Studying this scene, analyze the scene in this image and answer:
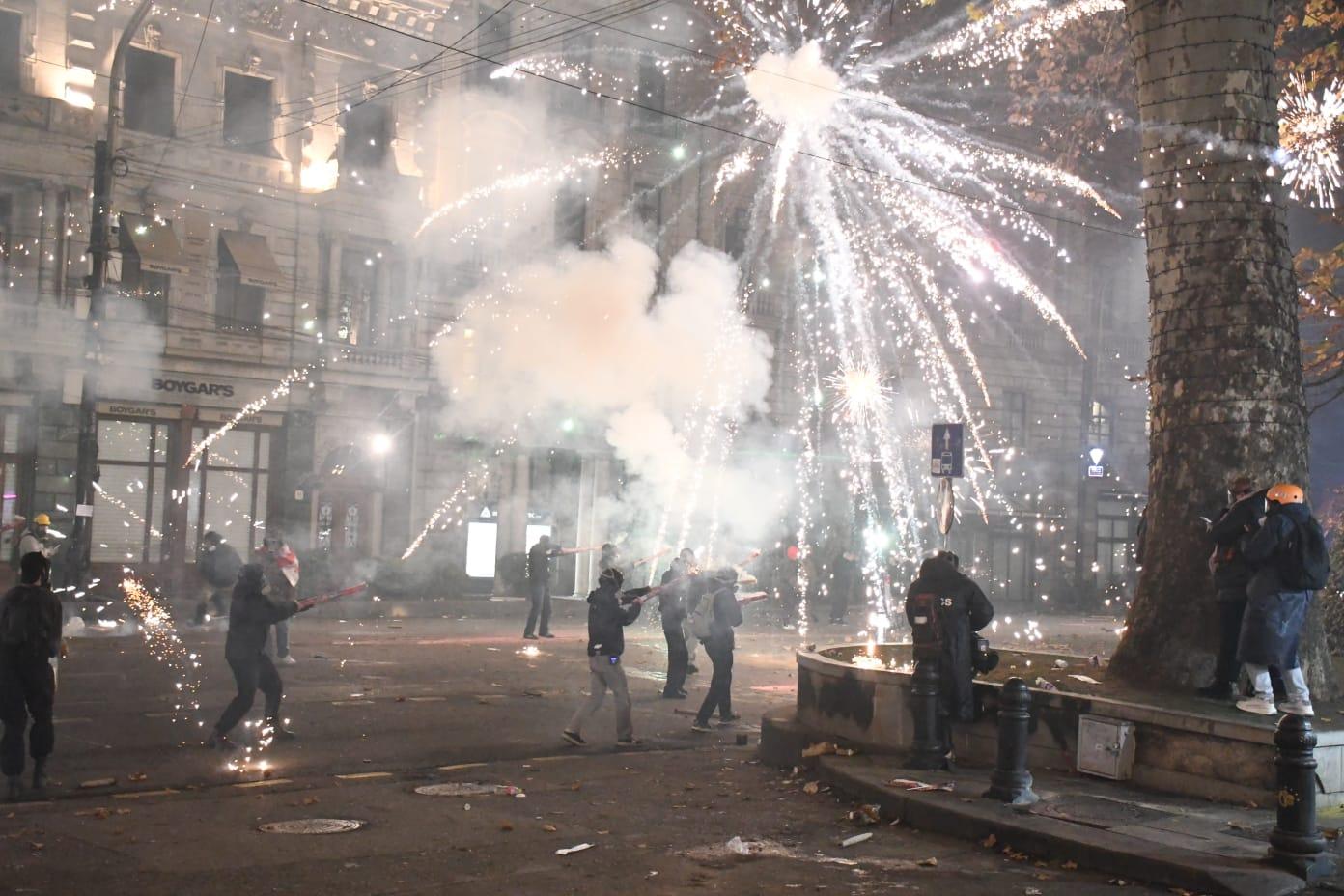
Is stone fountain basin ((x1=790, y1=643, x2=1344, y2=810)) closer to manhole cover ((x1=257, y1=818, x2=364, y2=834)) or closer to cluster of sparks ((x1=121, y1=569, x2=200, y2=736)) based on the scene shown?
manhole cover ((x1=257, y1=818, x2=364, y2=834))

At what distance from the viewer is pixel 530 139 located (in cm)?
3027

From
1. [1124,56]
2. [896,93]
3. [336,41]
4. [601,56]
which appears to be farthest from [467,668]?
[896,93]

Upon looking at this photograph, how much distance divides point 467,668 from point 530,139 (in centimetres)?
1726

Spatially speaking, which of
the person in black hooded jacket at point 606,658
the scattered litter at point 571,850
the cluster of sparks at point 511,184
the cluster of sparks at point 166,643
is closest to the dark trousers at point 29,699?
the cluster of sparks at point 166,643

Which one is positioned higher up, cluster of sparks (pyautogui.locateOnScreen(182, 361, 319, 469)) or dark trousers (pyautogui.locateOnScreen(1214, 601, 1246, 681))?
cluster of sparks (pyautogui.locateOnScreen(182, 361, 319, 469))

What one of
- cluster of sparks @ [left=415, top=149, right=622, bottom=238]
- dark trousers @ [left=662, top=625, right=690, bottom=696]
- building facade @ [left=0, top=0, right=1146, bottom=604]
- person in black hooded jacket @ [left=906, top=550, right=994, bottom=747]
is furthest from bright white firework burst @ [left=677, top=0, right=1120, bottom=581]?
person in black hooded jacket @ [left=906, top=550, right=994, bottom=747]

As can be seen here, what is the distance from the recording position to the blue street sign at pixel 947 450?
1284 centimetres

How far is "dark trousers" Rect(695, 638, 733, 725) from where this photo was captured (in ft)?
41.8

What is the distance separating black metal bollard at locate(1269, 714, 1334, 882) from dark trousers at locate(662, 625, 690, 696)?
28.4ft

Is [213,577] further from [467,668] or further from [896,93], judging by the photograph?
[896,93]

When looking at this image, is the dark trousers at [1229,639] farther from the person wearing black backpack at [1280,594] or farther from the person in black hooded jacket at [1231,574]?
the person wearing black backpack at [1280,594]

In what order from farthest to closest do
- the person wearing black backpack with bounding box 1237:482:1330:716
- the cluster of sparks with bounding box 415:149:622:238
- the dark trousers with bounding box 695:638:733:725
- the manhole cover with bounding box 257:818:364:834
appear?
1. the cluster of sparks with bounding box 415:149:622:238
2. the dark trousers with bounding box 695:638:733:725
3. the person wearing black backpack with bounding box 1237:482:1330:716
4. the manhole cover with bounding box 257:818:364:834

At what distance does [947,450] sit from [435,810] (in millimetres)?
6780

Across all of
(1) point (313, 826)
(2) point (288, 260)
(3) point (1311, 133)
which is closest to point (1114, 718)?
(1) point (313, 826)
